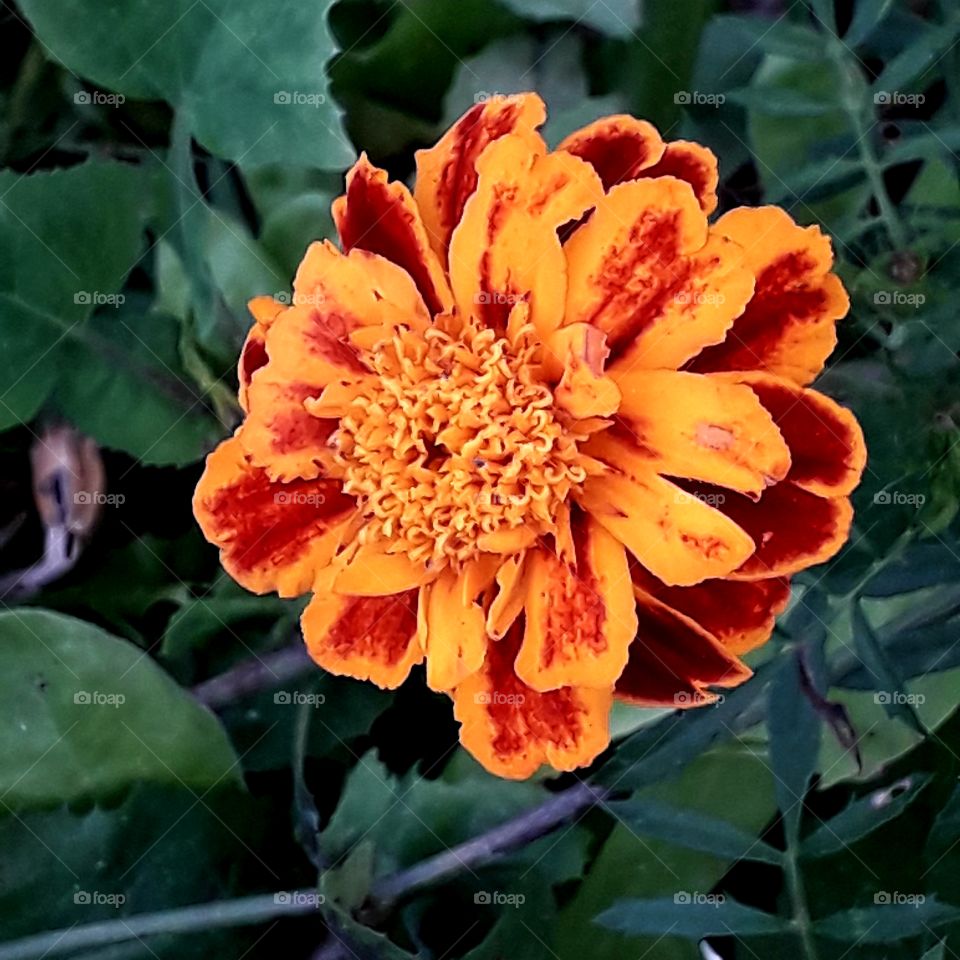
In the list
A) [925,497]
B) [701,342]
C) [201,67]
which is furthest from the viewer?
[201,67]

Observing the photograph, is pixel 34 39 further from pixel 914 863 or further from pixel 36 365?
pixel 914 863

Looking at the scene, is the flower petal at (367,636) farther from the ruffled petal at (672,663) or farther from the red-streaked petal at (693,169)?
the red-streaked petal at (693,169)

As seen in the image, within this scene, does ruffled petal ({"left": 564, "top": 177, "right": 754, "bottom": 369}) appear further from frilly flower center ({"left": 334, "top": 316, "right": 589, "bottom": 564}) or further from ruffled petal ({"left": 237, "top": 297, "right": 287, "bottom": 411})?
ruffled petal ({"left": 237, "top": 297, "right": 287, "bottom": 411})

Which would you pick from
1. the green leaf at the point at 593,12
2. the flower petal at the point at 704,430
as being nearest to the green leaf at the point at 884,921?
the flower petal at the point at 704,430

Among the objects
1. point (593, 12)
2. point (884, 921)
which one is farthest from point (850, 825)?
point (593, 12)

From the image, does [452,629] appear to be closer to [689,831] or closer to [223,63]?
[689,831]

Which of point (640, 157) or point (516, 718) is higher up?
point (640, 157)

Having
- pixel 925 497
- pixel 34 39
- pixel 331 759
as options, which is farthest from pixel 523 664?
pixel 34 39

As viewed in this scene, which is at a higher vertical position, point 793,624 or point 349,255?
point 349,255
